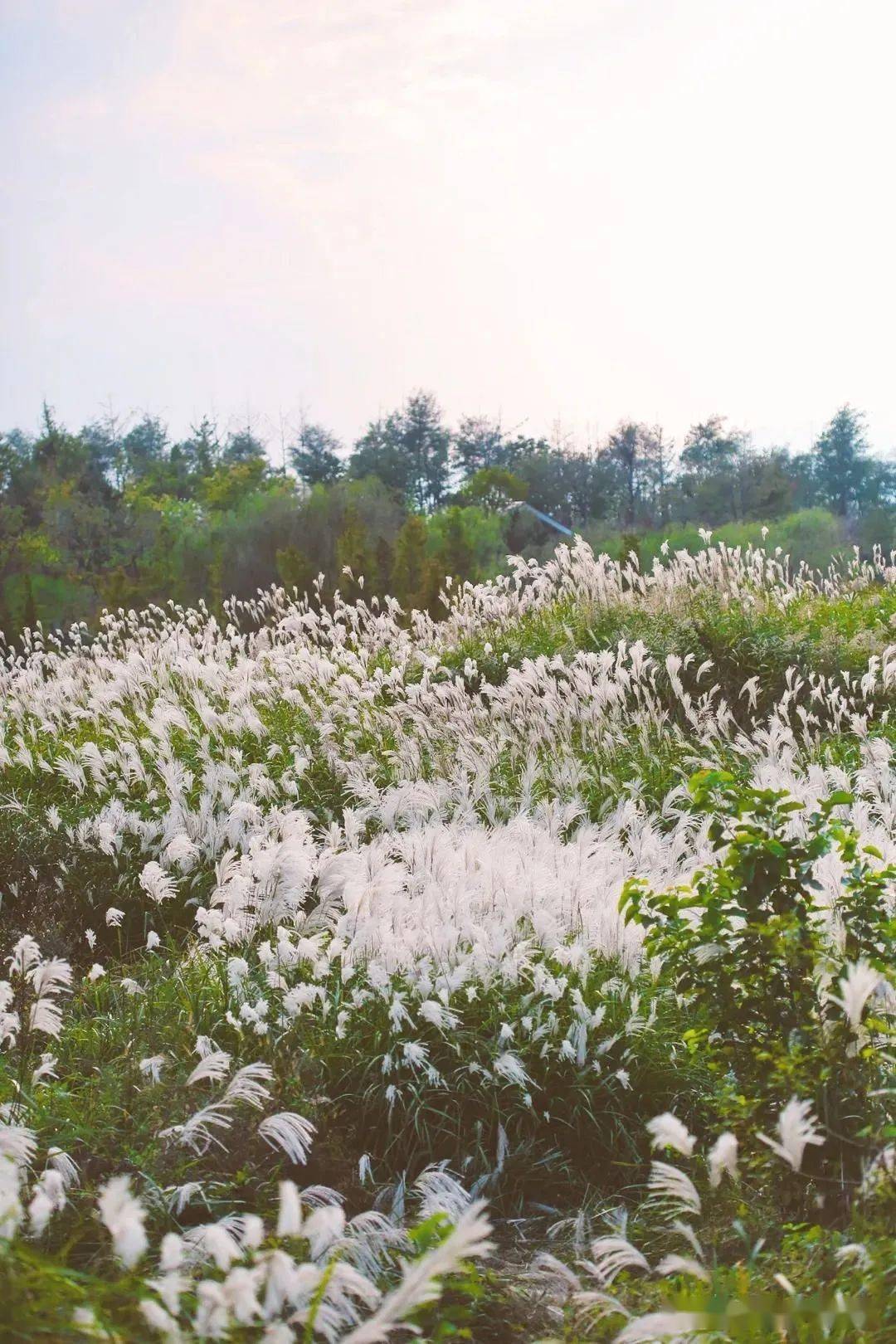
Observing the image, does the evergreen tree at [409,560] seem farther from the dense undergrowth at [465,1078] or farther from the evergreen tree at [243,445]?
the evergreen tree at [243,445]

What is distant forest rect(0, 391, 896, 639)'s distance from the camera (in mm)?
26406

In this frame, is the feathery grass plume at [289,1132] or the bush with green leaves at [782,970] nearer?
the feathery grass plume at [289,1132]

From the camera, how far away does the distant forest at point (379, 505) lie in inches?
1040

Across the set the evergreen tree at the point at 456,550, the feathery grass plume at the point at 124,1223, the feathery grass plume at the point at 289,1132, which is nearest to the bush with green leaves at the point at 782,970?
the feathery grass plume at the point at 289,1132

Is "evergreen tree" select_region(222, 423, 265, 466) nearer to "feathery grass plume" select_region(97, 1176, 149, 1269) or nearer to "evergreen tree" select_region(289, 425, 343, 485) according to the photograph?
"evergreen tree" select_region(289, 425, 343, 485)

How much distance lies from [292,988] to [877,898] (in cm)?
205

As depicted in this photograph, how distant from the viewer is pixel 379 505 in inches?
1162

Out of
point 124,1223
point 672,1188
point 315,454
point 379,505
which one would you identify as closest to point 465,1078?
point 672,1188

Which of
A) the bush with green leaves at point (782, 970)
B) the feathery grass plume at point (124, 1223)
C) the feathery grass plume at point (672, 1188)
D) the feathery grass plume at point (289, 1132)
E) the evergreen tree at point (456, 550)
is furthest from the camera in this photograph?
the evergreen tree at point (456, 550)

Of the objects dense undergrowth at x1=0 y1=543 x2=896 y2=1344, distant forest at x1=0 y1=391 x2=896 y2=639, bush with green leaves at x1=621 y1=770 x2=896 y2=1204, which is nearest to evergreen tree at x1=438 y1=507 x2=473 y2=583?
distant forest at x1=0 y1=391 x2=896 y2=639

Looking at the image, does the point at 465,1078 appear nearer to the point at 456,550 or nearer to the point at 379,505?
the point at 456,550

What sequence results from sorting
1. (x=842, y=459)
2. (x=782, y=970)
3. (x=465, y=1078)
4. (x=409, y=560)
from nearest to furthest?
(x=782, y=970)
(x=465, y=1078)
(x=409, y=560)
(x=842, y=459)

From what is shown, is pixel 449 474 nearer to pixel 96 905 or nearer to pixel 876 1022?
pixel 96 905

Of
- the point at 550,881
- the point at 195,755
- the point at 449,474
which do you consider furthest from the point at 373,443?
the point at 550,881
